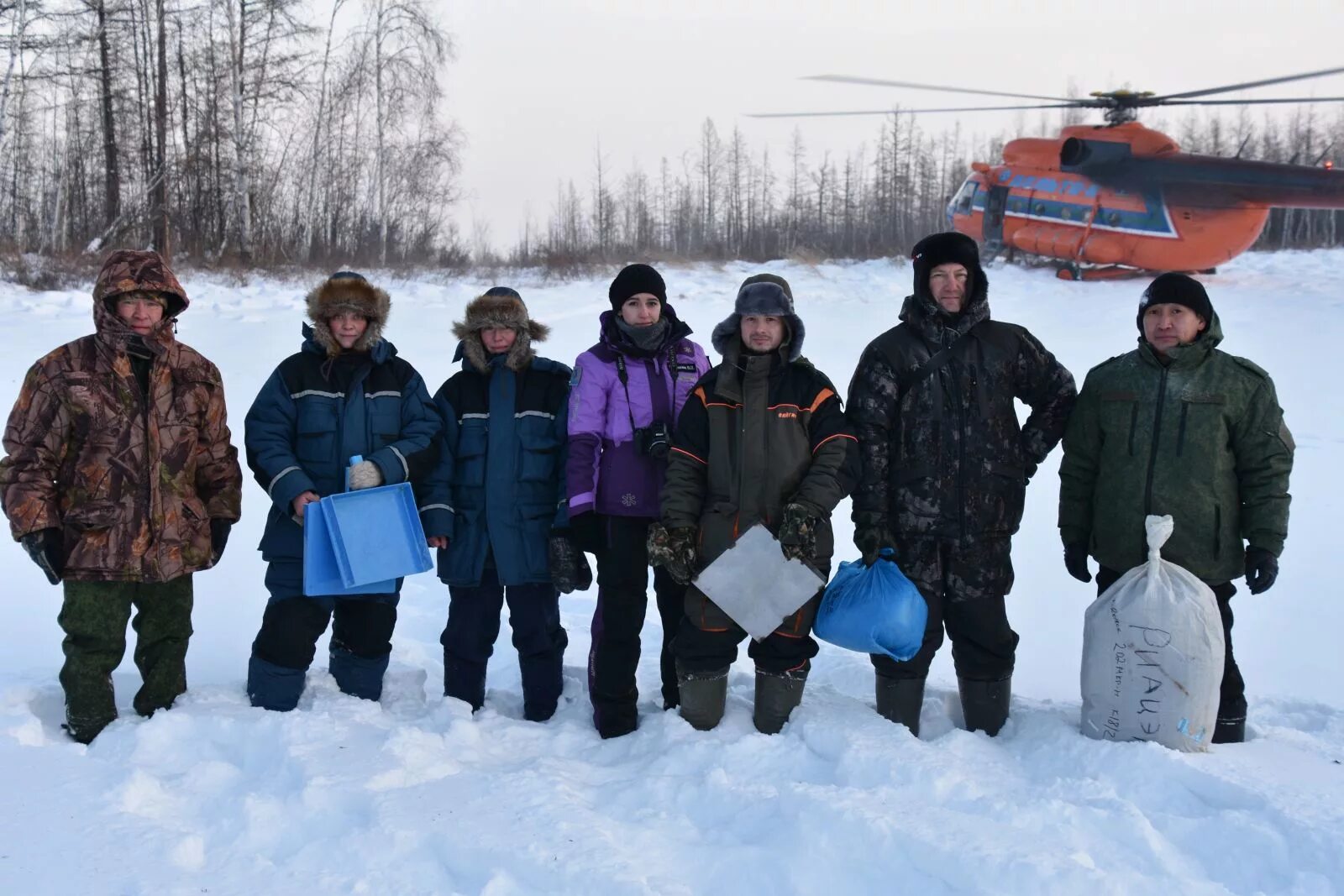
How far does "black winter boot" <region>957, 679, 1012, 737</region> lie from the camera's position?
3.28 m

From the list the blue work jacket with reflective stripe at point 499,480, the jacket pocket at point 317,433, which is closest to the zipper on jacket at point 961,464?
the blue work jacket with reflective stripe at point 499,480

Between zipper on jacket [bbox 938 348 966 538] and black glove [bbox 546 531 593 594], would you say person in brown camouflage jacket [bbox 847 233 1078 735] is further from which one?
black glove [bbox 546 531 593 594]

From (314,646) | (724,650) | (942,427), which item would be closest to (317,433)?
(314,646)

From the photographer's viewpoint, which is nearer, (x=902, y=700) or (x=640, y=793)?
(x=640, y=793)

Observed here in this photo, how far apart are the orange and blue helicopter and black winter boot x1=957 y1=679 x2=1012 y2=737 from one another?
33.8ft

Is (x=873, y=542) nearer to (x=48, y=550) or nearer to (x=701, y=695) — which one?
(x=701, y=695)

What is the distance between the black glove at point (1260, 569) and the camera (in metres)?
3.05

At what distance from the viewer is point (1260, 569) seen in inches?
121

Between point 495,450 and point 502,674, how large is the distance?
4.17 feet

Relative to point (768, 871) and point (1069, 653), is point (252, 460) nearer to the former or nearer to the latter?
point (768, 871)

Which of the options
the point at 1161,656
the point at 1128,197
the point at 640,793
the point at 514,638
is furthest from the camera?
the point at 1128,197

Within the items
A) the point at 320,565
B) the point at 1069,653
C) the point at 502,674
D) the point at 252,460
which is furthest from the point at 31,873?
the point at 1069,653

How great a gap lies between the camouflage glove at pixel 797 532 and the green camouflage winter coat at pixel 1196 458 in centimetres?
110

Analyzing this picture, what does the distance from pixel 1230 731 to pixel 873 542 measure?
1.41 meters
